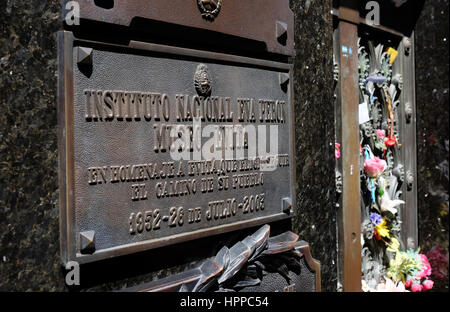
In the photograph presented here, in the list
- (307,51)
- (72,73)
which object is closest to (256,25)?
(307,51)

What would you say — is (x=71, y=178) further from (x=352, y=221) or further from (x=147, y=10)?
(x=352, y=221)

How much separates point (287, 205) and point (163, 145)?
0.92m

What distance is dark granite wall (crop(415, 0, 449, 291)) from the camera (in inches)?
166

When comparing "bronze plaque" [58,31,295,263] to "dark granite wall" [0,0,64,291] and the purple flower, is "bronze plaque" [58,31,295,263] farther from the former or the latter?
the purple flower

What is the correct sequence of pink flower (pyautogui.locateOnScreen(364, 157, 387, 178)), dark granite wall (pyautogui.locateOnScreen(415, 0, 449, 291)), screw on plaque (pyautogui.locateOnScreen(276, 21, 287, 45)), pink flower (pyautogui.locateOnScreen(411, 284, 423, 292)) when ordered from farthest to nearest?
dark granite wall (pyautogui.locateOnScreen(415, 0, 449, 291)) → pink flower (pyautogui.locateOnScreen(411, 284, 423, 292)) → pink flower (pyautogui.locateOnScreen(364, 157, 387, 178)) → screw on plaque (pyautogui.locateOnScreen(276, 21, 287, 45))

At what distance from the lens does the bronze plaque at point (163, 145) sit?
5.46 ft

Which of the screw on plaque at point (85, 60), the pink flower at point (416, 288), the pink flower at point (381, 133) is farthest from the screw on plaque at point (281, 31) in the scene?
the pink flower at point (416, 288)

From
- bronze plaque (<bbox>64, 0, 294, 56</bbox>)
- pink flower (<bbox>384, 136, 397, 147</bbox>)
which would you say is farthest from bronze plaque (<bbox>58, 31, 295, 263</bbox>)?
pink flower (<bbox>384, 136, 397, 147</bbox>)

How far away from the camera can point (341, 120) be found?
127 inches

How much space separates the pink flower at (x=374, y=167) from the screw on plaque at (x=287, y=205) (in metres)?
1.31

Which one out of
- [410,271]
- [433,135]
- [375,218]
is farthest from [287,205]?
[433,135]

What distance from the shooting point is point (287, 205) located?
2514mm

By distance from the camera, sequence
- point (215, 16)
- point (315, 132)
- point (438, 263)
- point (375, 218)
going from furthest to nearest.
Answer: point (438, 263)
point (375, 218)
point (315, 132)
point (215, 16)

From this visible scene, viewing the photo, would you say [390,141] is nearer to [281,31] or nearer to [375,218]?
[375,218]
